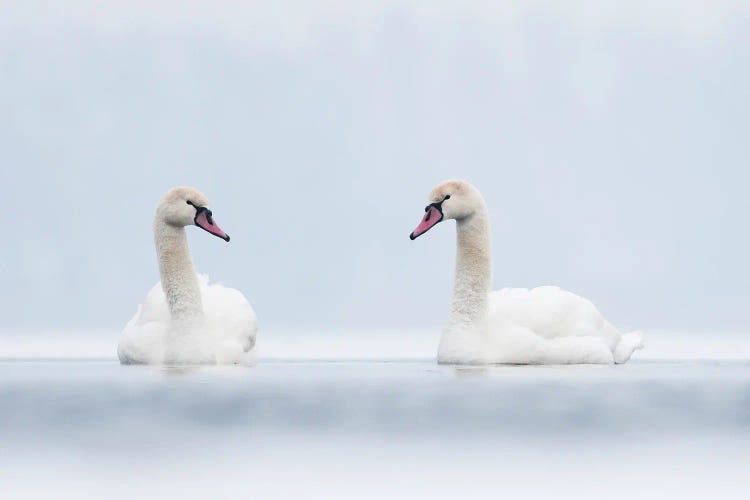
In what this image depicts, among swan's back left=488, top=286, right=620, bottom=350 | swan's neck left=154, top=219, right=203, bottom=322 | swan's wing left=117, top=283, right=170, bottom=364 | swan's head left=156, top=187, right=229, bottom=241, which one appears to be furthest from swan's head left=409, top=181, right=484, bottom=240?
swan's wing left=117, top=283, right=170, bottom=364

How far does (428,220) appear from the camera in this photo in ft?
63.0

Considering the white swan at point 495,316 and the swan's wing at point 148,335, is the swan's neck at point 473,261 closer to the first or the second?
the white swan at point 495,316

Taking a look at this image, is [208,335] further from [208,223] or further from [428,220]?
[428,220]

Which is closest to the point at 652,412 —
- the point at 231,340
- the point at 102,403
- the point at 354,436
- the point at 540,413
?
the point at 540,413

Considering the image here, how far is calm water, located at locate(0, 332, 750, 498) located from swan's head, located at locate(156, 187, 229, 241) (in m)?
2.83

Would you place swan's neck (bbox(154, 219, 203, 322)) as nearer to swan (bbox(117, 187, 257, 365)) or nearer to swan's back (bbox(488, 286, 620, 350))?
swan (bbox(117, 187, 257, 365))

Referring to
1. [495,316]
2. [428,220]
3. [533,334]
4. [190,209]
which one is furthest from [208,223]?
[533,334]

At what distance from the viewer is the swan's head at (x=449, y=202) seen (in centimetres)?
1925

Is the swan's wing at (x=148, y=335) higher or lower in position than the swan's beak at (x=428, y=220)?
lower

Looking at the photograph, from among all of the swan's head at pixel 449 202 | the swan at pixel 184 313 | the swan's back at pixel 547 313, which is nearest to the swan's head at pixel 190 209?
the swan at pixel 184 313

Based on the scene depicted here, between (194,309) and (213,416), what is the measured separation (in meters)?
6.58

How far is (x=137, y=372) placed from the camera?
17391 millimetres

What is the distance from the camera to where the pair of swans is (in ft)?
61.7

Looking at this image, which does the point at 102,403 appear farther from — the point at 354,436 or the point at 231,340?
the point at 231,340
